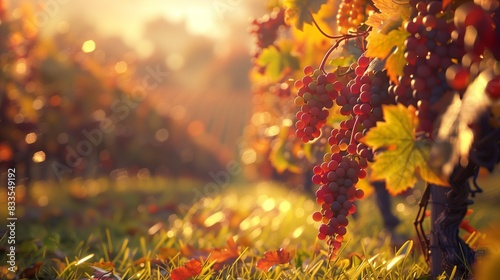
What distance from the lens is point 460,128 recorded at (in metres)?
1.44

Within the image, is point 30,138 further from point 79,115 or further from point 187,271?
point 187,271

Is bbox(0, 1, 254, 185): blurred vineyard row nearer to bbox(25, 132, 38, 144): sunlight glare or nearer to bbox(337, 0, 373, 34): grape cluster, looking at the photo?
bbox(25, 132, 38, 144): sunlight glare

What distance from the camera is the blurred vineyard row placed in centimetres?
655

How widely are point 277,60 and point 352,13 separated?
975mm

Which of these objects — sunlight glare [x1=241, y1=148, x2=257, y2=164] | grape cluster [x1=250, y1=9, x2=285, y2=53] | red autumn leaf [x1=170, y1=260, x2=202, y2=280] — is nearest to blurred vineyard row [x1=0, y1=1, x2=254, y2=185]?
sunlight glare [x1=241, y1=148, x2=257, y2=164]

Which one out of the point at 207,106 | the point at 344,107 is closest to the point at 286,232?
the point at 344,107

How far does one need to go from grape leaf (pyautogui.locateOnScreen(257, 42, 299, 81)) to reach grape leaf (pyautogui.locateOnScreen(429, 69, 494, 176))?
5.95 ft

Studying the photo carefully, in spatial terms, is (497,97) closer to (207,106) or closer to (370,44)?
(370,44)

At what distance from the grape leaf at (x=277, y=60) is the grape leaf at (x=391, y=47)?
1.44m

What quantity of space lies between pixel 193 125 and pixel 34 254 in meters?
9.95

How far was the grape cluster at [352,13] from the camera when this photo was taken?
2.37 metres

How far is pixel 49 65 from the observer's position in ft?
23.5

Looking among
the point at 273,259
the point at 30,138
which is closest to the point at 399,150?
the point at 273,259

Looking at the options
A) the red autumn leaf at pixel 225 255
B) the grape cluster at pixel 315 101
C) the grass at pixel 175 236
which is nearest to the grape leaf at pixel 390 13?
the grape cluster at pixel 315 101
